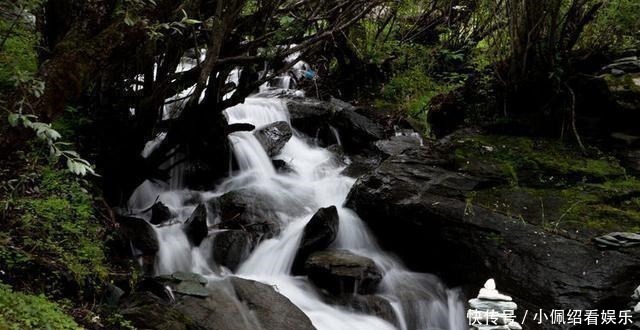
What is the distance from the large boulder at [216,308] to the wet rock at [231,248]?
89 cm

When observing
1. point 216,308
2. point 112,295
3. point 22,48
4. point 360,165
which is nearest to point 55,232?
point 112,295

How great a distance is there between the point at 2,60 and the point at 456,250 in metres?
5.86

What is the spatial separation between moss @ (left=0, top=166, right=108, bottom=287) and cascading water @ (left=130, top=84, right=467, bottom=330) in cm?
190

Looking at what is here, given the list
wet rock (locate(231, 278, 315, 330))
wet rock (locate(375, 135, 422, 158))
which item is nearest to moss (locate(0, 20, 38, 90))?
wet rock (locate(231, 278, 315, 330))

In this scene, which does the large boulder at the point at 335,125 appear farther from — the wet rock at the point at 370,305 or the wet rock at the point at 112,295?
the wet rock at the point at 112,295

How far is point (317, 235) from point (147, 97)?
307 centimetres

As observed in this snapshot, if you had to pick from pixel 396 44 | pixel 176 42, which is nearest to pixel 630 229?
pixel 176 42

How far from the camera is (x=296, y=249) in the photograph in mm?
7527

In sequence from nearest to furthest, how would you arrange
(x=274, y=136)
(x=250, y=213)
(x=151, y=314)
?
(x=151, y=314) → (x=250, y=213) → (x=274, y=136)

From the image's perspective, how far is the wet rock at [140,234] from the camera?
6.68 m

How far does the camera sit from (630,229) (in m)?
6.26

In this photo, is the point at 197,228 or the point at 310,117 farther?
the point at 310,117

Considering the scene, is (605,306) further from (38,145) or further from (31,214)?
(38,145)

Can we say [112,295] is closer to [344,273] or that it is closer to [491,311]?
[344,273]
